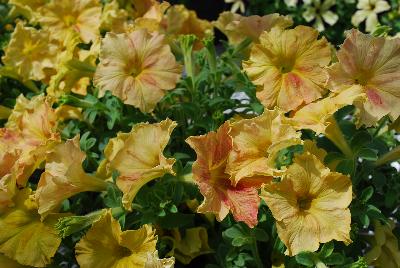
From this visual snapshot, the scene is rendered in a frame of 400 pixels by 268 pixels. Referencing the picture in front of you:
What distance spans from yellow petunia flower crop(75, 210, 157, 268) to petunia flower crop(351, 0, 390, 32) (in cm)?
249

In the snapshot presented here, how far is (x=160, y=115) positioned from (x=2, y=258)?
0.54 m

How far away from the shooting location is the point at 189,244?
1.47 meters

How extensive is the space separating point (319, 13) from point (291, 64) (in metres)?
2.65

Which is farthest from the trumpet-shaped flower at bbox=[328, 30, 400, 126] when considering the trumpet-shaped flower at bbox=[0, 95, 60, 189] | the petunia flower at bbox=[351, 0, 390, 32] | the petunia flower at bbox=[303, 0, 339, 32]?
the petunia flower at bbox=[303, 0, 339, 32]

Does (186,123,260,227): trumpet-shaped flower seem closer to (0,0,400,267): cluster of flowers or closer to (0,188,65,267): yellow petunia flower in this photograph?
(0,0,400,267): cluster of flowers

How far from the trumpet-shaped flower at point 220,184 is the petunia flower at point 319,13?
278 cm

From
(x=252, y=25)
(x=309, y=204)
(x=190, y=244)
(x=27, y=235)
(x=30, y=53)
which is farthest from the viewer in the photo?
(x=30, y=53)

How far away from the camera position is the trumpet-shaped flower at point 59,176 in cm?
130

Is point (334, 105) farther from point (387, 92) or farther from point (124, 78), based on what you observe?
point (124, 78)

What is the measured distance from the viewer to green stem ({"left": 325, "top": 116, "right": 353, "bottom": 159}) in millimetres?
1362

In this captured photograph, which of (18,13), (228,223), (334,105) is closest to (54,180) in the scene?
(228,223)

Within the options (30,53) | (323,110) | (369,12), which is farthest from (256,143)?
(369,12)

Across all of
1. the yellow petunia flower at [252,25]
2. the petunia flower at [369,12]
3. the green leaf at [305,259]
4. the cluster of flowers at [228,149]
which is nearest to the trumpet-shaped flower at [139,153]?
the cluster of flowers at [228,149]

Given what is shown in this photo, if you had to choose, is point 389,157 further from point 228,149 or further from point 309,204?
point 228,149
